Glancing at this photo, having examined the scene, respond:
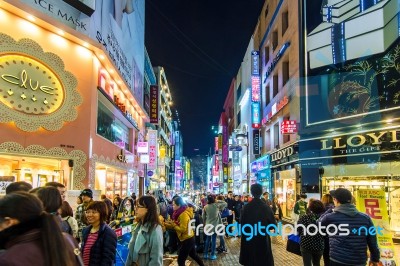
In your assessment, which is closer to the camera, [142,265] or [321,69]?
[142,265]

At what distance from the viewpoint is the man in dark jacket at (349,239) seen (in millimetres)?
5367

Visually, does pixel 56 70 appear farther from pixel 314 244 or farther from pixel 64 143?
pixel 314 244

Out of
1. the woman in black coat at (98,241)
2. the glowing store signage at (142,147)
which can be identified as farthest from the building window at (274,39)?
the woman in black coat at (98,241)

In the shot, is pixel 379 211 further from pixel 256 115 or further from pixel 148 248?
pixel 256 115

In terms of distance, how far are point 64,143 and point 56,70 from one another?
251 centimetres

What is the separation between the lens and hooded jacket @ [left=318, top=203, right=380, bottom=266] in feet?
17.6

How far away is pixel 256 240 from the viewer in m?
6.74

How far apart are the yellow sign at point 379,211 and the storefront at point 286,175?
42.5ft

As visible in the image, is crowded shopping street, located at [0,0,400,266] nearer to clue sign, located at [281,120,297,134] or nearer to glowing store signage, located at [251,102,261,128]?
clue sign, located at [281,120,297,134]

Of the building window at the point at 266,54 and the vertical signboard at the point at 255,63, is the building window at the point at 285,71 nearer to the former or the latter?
the building window at the point at 266,54

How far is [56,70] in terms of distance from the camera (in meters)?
13.9

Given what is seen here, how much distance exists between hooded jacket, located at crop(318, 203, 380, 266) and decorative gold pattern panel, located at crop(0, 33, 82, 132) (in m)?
10.3

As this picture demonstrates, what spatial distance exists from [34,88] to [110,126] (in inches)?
304

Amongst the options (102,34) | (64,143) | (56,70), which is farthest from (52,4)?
(64,143)
